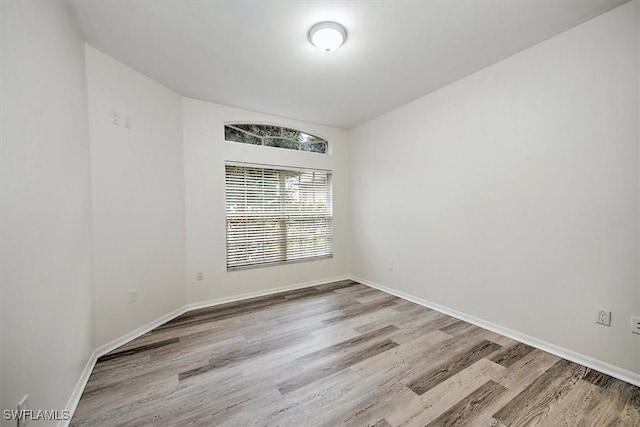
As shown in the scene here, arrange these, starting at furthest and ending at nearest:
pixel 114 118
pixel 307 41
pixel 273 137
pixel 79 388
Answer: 1. pixel 273 137
2. pixel 114 118
3. pixel 307 41
4. pixel 79 388

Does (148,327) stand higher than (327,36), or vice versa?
(327,36)

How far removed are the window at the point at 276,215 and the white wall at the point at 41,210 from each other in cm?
170

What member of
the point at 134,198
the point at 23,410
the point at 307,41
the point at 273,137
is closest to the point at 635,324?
the point at 307,41

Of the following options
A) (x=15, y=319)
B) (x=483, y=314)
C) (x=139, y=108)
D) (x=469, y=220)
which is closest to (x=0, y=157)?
(x=15, y=319)

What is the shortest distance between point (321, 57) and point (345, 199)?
8.08 feet

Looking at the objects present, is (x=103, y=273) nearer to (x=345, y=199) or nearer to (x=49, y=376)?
(x=49, y=376)

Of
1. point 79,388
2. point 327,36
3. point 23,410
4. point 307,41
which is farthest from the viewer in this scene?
point 307,41

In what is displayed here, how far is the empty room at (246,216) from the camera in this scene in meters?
1.43

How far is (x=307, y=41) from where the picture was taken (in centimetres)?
208

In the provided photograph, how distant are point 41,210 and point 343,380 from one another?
206 cm

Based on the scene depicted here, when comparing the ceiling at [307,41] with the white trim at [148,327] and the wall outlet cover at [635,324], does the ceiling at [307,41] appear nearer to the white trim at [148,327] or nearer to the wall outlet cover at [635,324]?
the wall outlet cover at [635,324]

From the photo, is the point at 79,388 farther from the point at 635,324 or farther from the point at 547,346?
the point at 635,324

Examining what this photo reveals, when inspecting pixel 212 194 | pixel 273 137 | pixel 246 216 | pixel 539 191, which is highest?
pixel 273 137

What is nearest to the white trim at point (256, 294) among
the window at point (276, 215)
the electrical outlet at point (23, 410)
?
the window at point (276, 215)
